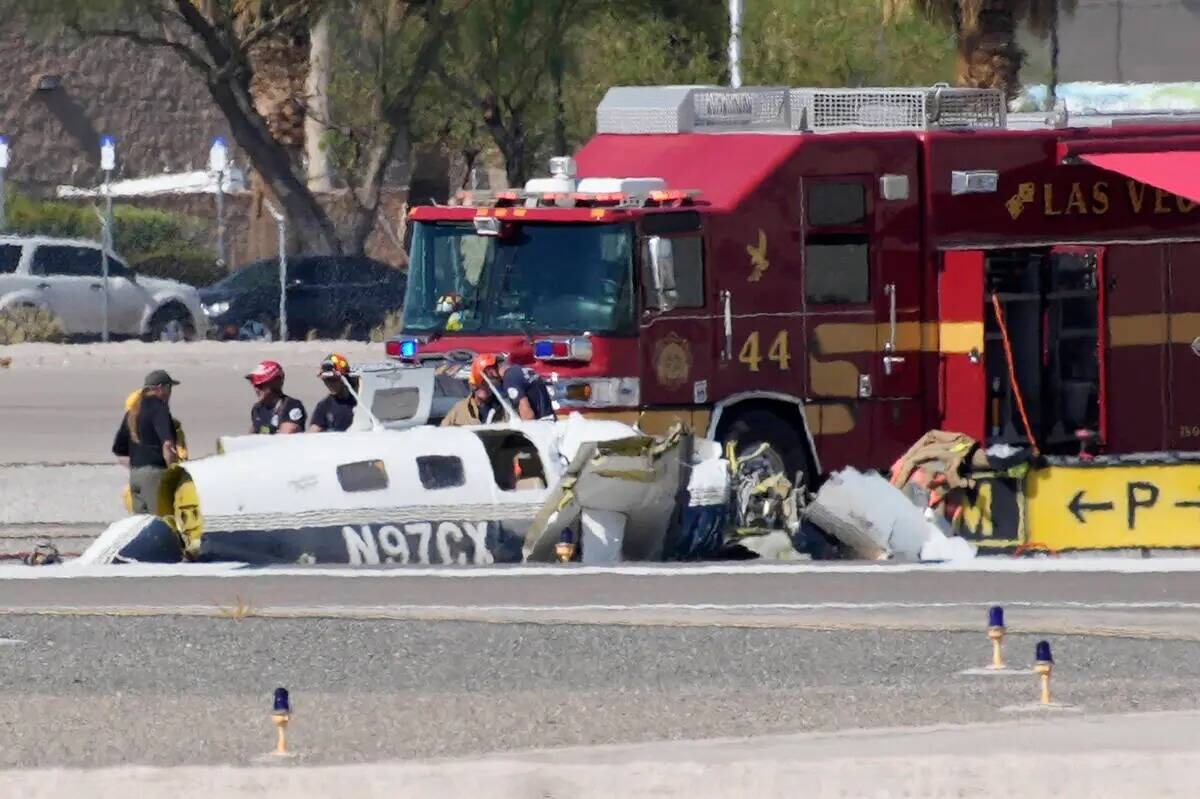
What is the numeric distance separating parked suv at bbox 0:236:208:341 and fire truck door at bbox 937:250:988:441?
1701 cm

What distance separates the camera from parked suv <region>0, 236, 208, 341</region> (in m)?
35.9

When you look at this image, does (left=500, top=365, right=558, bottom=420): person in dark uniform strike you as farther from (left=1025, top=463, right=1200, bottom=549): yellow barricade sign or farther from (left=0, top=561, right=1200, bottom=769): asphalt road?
(left=1025, top=463, right=1200, bottom=549): yellow barricade sign

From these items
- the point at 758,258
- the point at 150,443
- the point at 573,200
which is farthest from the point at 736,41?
the point at 150,443

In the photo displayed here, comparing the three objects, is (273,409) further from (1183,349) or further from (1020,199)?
(1183,349)

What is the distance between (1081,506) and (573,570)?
155 inches

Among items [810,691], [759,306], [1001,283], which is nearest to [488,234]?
[759,306]

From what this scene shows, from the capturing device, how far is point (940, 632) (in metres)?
14.8

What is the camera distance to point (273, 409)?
19.1 m

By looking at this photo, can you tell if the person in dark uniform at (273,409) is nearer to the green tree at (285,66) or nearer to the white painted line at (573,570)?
the white painted line at (573,570)

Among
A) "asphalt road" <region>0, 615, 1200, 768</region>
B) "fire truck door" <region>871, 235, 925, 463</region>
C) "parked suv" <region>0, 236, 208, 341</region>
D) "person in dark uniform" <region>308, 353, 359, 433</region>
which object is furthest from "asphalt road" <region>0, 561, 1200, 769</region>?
"parked suv" <region>0, 236, 208, 341</region>

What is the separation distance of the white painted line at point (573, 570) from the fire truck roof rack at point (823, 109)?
5.31 meters

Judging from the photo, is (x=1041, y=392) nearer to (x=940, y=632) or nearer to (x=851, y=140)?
(x=851, y=140)

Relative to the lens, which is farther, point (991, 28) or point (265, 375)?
point (991, 28)

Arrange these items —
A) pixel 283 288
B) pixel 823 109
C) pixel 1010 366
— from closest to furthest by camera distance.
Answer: pixel 1010 366, pixel 823 109, pixel 283 288
